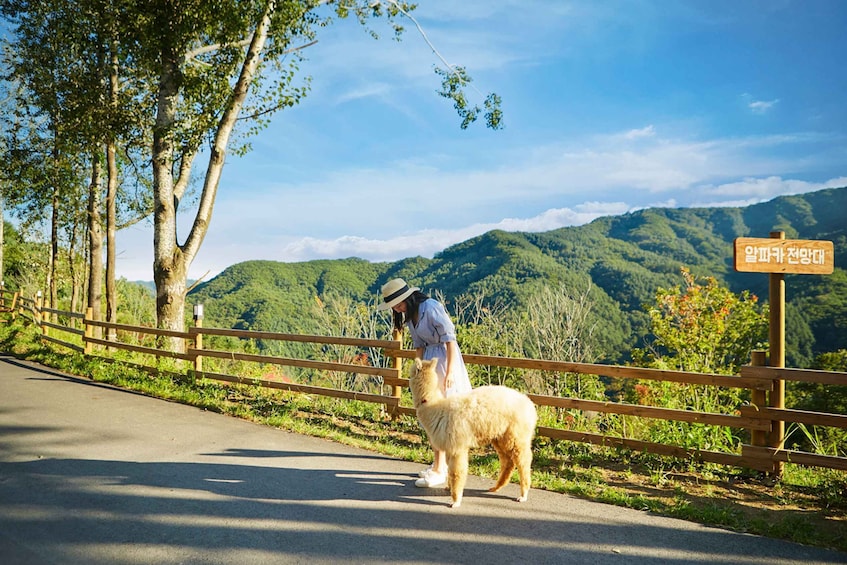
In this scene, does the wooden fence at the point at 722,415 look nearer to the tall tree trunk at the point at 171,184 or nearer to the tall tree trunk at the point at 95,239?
the tall tree trunk at the point at 171,184

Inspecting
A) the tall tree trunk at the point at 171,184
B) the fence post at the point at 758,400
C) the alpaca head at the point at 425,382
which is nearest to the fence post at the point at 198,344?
the tall tree trunk at the point at 171,184

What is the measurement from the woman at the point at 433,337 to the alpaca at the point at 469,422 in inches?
11.7

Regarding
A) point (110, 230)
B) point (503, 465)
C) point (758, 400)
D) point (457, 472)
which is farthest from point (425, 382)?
point (110, 230)

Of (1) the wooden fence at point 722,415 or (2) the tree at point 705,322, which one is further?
(2) the tree at point 705,322

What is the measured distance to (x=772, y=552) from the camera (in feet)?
15.3

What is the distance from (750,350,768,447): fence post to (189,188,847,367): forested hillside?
38.0 ft

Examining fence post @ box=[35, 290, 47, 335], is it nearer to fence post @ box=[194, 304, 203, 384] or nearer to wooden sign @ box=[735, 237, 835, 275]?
fence post @ box=[194, 304, 203, 384]

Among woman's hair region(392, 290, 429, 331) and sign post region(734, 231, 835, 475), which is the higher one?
sign post region(734, 231, 835, 475)

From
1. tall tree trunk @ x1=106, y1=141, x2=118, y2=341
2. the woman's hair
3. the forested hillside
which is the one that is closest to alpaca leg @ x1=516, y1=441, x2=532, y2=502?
the woman's hair

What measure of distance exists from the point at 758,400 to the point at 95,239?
22.4 m

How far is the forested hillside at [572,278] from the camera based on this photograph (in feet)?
138

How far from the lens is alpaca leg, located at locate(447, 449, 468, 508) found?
5.26 metres

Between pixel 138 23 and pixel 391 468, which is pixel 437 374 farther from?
pixel 138 23

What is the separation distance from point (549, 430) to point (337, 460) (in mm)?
2602
